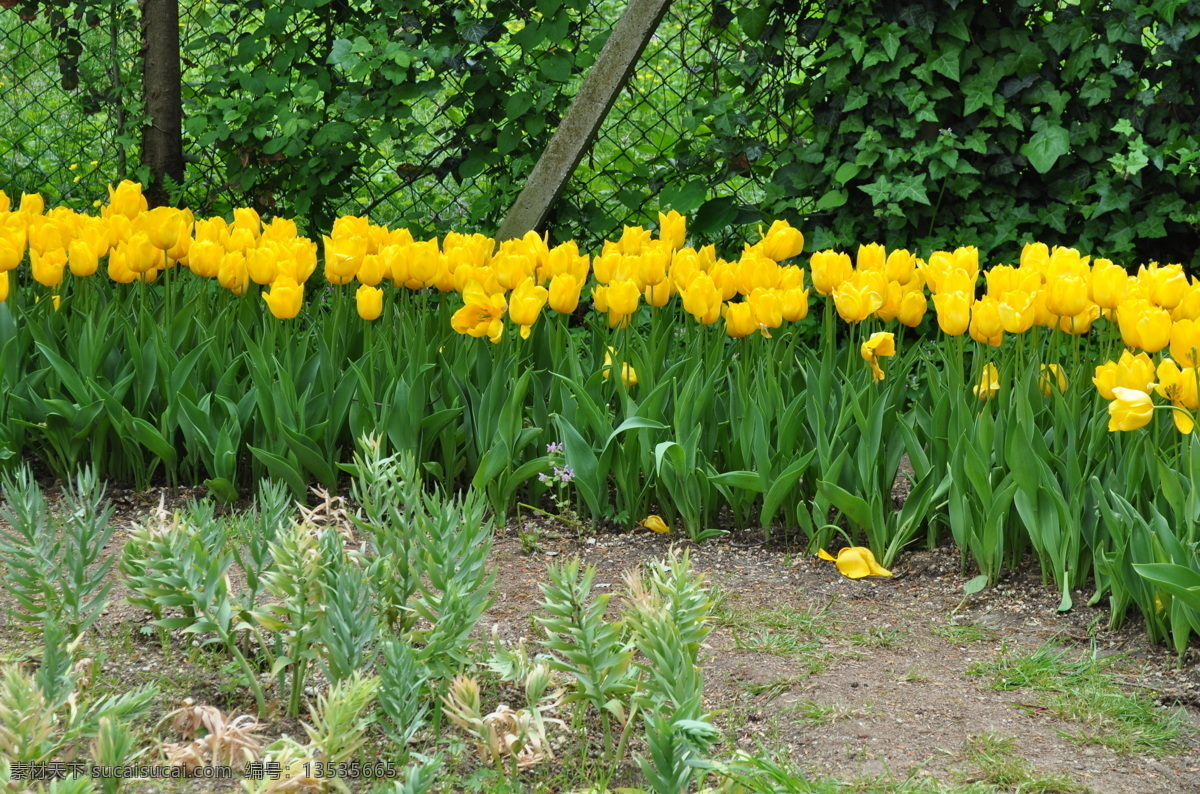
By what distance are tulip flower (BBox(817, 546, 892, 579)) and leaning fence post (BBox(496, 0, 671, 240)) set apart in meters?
1.90

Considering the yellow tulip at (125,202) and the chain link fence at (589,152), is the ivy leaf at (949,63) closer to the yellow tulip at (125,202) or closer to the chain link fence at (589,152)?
the chain link fence at (589,152)

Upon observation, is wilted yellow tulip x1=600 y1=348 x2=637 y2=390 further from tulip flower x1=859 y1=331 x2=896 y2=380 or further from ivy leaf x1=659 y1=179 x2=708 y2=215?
ivy leaf x1=659 y1=179 x2=708 y2=215

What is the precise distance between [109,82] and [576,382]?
384cm

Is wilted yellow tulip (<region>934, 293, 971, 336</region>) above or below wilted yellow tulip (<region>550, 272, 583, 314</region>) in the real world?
above

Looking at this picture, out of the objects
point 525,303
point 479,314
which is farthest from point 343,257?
point 525,303

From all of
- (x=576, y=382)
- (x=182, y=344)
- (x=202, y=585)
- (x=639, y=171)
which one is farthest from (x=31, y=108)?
(x=202, y=585)

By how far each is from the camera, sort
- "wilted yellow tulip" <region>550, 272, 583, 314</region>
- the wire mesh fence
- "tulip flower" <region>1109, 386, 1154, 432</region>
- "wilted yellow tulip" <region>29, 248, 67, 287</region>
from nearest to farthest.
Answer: "tulip flower" <region>1109, 386, 1154, 432</region>
"wilted yellow tulip" <region>550, 272, 583, 314</region>
"wilted yellow tulip" <region>29, 248, 67, 287</region>
the wire mesh fence

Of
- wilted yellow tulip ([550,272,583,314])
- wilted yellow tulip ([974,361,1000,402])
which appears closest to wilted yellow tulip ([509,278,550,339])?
wilted yellow tulip ([550,272,583,314])

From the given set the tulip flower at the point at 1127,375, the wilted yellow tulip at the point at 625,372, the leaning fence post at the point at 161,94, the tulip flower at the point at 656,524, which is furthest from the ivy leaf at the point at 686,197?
the tulip flower at the point at 1127,375

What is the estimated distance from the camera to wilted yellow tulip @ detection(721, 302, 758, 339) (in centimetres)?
260

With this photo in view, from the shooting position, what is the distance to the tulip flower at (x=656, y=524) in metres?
2.65

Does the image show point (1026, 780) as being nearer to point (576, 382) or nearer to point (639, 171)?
point (576, 382)

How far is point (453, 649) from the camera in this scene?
1637mm

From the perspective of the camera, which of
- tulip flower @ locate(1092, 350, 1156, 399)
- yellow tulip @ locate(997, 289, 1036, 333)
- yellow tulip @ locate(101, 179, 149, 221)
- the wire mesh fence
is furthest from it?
the wire mesh fence
